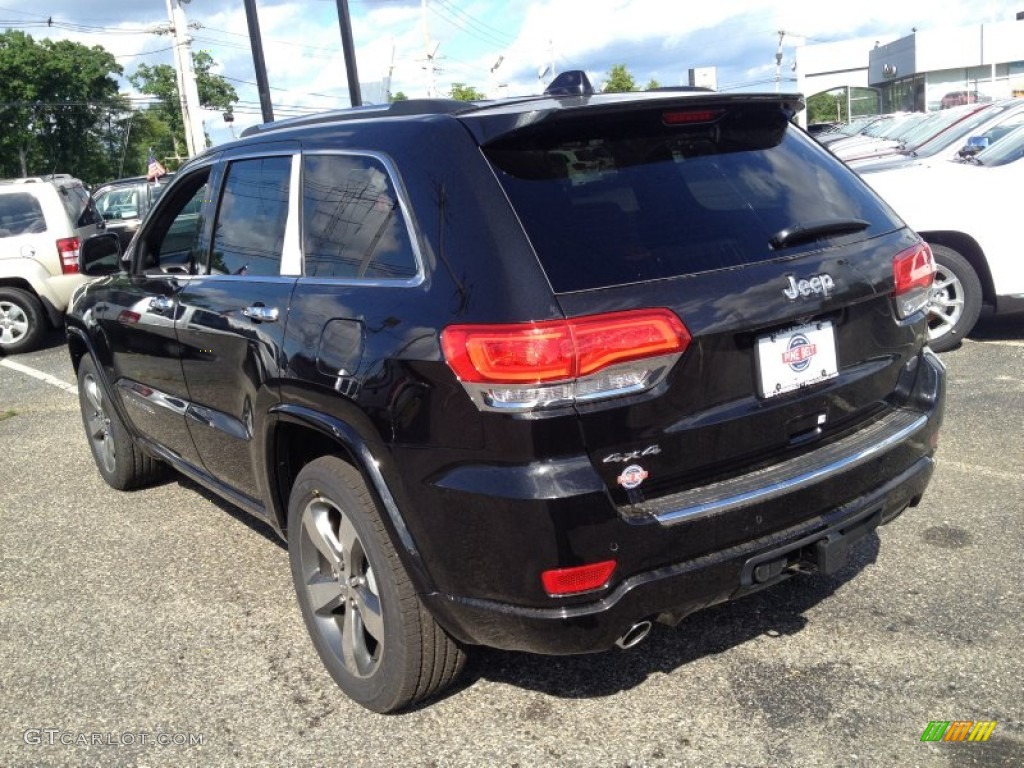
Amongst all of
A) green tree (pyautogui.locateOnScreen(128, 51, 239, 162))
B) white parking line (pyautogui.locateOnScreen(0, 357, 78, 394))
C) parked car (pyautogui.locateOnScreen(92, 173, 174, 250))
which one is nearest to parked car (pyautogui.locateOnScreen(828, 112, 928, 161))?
white parking line (pyautogui.locateOnScreen(0, 357, 78, 394))

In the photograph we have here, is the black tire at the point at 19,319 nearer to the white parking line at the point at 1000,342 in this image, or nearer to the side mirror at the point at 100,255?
the side mirror at the point at 100,255

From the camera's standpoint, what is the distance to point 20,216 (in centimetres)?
1064

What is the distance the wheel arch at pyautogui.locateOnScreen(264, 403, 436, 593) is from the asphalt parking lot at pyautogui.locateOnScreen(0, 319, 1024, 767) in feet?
1.91

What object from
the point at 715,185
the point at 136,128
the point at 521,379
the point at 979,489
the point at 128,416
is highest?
the point at 136,128

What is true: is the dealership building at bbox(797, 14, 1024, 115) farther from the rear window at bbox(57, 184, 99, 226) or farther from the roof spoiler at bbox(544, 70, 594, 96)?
the roof spoiler at bbox(544, 70, 594, 96)

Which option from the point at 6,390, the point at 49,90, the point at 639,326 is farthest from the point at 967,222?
the point at 49,90

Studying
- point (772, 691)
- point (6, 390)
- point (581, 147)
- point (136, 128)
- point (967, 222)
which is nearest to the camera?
point (581, 147)

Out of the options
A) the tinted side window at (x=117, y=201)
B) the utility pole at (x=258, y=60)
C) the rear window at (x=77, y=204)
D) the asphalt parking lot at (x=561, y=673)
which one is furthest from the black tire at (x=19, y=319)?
the asphalt parking lot at (x=561, y=673)

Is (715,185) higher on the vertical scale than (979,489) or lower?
higher

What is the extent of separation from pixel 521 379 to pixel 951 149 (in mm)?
8340

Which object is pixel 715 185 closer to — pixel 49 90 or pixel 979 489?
pixel 979 489

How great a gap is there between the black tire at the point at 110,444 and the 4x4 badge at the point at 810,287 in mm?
3708

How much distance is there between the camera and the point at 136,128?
2862 inches

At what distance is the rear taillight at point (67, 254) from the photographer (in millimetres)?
10648
